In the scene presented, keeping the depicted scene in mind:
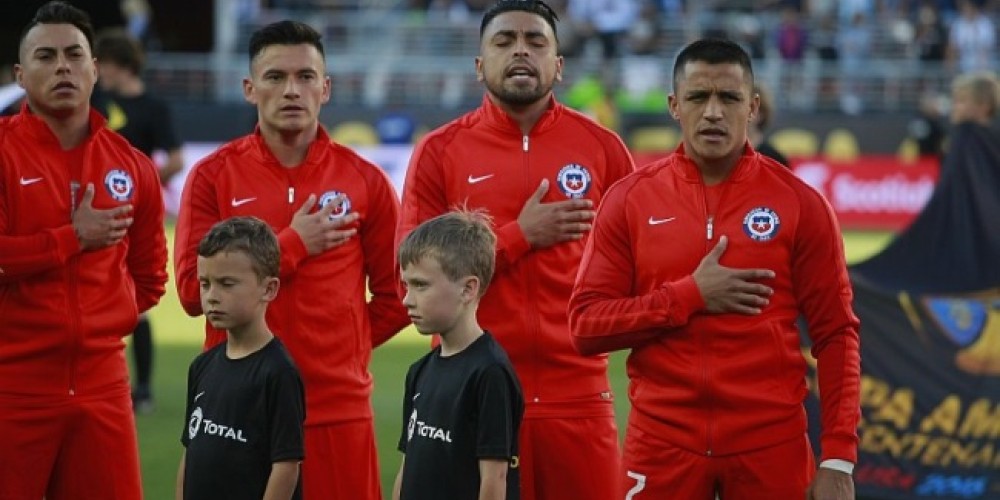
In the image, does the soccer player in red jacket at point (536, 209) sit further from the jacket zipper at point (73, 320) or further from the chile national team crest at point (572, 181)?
the jacket zipper at point (73, 320)

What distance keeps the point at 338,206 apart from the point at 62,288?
41.5 inches

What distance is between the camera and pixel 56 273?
6.17 m

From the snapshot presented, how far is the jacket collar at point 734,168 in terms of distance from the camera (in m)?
5.40

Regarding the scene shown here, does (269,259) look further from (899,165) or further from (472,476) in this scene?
(899,165)

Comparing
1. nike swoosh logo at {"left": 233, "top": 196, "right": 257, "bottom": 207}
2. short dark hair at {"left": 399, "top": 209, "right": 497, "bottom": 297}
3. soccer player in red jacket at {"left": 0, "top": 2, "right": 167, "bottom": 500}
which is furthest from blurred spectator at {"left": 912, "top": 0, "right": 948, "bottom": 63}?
short dark hair at {"left": 399, "top": 209, "right": 497, "bottom": 297}

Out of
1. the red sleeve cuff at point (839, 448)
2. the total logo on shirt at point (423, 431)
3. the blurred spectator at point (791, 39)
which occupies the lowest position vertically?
the red sleeve cuff at point (839, 448)

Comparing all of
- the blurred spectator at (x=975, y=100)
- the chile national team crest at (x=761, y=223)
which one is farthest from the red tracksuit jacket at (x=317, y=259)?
the blurred spectator at (x=975, y=100)

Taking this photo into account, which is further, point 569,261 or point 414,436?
point 569,261

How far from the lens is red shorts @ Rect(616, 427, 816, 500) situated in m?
5.23

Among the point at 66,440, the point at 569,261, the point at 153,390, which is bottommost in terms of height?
the point at 153,390

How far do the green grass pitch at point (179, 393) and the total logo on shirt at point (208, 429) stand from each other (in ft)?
8.89

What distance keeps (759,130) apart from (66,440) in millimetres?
4982

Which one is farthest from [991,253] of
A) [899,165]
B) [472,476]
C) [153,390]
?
[899,165]

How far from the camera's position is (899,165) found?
2550 centimetres
